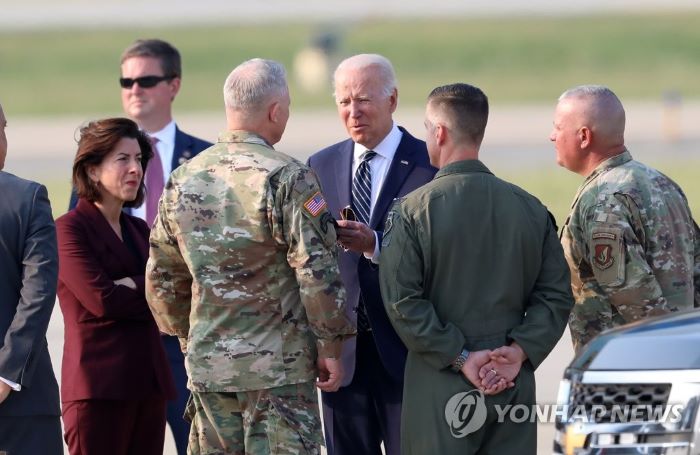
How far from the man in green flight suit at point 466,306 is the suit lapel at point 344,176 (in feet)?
3.04

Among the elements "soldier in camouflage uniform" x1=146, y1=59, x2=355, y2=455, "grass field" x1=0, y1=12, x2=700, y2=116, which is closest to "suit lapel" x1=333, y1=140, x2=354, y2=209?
"soldier in camouflage uniform" x1=146, y1=59, x2=355, y2=455

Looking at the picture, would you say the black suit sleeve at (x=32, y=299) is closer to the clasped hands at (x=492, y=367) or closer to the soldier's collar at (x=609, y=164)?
the clasped hands at (x=492, y=367)

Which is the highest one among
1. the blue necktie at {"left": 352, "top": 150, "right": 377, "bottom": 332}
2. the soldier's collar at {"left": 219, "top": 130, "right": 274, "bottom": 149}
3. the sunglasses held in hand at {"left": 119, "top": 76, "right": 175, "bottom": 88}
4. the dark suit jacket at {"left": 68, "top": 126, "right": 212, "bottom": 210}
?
the sunglasses held in hand at {"left": 119, "top": 76, "right": 175, "bottom": 88}

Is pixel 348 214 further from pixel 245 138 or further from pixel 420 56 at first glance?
pixel 420 56

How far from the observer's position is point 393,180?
559 cm

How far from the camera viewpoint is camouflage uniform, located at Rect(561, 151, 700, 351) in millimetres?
5043

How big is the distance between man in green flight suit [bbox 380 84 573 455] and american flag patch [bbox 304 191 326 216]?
0.27 meters

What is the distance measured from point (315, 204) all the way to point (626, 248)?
4.35 ft

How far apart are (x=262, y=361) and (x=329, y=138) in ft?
75.7

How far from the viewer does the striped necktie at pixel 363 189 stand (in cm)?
561

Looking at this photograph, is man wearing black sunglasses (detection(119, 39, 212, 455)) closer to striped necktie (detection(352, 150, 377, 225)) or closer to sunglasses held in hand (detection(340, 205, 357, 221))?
striped necktie (detection(352, 150, 377, 225))

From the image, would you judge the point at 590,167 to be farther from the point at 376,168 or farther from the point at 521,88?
the point at 521,88

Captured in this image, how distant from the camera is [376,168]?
5.69 metres

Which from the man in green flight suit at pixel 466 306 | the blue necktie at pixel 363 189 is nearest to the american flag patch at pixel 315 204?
the man in green flight suit at pixel 466 306
